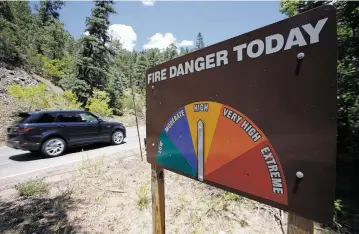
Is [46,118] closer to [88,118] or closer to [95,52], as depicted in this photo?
[88,118]

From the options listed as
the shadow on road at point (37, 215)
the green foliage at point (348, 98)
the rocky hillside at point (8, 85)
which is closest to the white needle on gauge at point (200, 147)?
the shadow on road at point (37, 215)

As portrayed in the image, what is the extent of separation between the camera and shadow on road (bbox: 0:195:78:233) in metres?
3.24

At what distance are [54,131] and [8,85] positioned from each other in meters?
12.8

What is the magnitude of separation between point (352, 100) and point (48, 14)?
54.6 m

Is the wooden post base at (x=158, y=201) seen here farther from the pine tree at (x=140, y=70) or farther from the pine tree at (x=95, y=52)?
the pine tree at (x=140, y=70)

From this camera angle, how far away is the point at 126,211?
3.91 m

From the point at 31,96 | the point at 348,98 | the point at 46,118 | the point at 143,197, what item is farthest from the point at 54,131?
the point at 348,98

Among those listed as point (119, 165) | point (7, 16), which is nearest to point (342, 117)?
point (119, 165)

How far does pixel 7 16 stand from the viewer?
2264cm

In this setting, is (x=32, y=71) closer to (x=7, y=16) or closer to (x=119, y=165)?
(x=7, y=16)

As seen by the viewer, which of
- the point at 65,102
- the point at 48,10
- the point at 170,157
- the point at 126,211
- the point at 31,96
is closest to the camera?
the point at 170,157

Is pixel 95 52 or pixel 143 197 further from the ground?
pixel 95 52

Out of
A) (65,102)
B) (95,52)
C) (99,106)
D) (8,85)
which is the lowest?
(99,106)

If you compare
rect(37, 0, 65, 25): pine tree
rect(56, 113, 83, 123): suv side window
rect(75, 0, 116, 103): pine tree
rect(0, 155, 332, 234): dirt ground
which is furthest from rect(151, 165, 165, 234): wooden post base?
rect(37, 0, 65, 25): pine tree
